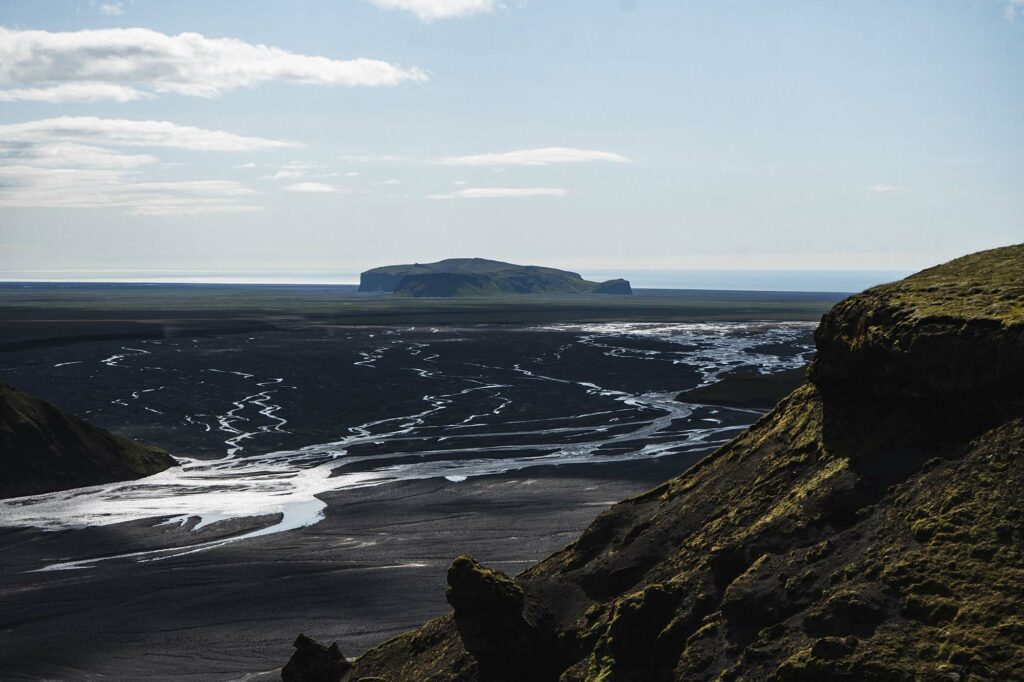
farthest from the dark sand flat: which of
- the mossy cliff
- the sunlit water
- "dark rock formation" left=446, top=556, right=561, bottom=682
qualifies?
"dark rock formation" left=446, top=556, right=561, bottom=682

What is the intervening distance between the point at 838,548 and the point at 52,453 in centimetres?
4350

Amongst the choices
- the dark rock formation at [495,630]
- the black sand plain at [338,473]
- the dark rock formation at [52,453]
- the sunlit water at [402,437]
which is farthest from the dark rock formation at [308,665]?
the dark rock formation at [52,453]

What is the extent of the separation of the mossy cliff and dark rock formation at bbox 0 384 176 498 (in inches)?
1393

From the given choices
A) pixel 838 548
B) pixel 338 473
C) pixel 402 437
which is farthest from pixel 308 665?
pixel 402 437

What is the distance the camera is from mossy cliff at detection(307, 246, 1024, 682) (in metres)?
10.9

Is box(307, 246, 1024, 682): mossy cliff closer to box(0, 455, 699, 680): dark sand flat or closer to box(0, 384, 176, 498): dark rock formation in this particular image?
box(0, 455, 699, 680): dark sand flat

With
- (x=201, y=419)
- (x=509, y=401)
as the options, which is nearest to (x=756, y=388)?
(x=509, y=401)

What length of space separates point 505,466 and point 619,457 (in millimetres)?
6114

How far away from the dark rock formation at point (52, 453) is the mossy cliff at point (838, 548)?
116 ft

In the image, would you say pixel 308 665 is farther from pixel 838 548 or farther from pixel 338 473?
pixel 338 473

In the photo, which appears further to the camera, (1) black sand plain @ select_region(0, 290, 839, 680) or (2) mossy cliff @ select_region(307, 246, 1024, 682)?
(1) black sand plain @ select_region(0, 290, 839, 680)

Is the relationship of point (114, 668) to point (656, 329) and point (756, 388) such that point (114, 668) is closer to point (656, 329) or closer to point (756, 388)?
point (756, 388)

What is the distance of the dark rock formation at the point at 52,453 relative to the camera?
4666cm

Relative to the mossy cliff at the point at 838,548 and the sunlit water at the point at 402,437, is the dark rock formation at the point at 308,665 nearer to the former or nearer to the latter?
the mossy cliff at the point at 838,548
